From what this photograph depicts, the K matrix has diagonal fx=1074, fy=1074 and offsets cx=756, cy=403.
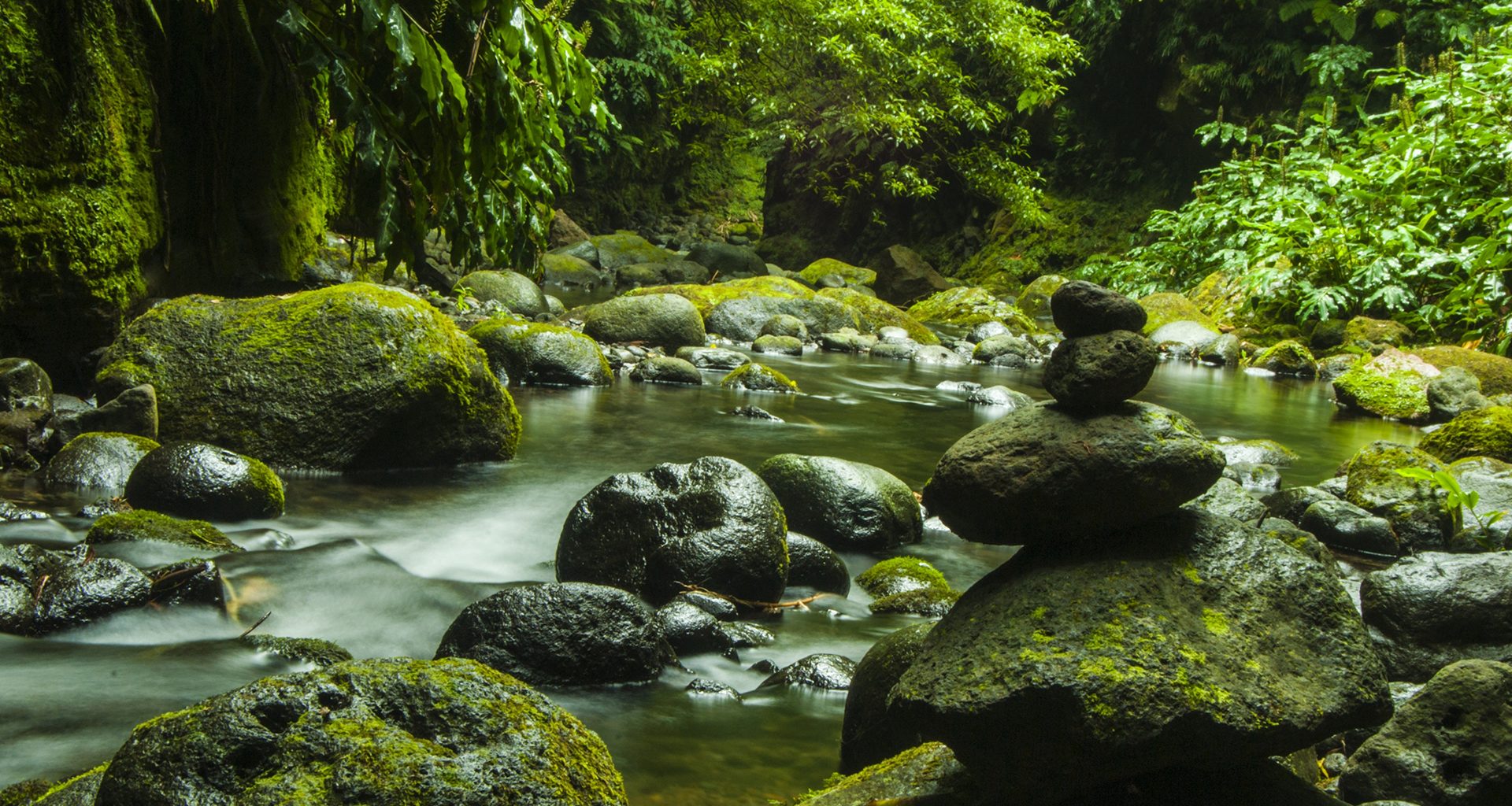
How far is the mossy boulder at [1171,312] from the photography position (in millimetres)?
17781

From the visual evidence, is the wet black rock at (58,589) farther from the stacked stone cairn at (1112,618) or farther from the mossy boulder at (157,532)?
the stacked stone cairn at (1112,618)

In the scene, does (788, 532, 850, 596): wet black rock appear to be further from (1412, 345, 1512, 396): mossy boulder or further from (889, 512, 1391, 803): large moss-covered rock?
(1412, 345, 1512, 396): mossy boulder

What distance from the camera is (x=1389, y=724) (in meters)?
2.78

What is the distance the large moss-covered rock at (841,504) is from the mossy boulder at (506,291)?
9142 millimetres

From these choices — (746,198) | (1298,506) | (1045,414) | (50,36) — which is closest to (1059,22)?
(746,198)

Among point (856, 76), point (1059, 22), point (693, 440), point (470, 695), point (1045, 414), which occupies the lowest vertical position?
point (693, 440)

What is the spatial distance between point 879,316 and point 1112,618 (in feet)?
52.7

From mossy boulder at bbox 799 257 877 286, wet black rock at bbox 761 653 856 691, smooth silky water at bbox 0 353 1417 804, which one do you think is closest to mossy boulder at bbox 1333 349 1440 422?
smooth silky water at bbox 0 353 1417 804

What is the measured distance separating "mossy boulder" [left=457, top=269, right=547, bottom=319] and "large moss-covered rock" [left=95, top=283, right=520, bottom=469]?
7803 mm

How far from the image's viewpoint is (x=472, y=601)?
4633 millimetres

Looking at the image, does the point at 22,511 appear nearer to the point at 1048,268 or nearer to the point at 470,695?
the point at 470,695

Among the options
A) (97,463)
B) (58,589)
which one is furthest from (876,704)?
(97,463)

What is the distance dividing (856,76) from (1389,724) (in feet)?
71.5

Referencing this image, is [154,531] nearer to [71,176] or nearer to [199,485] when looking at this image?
[199,485]
